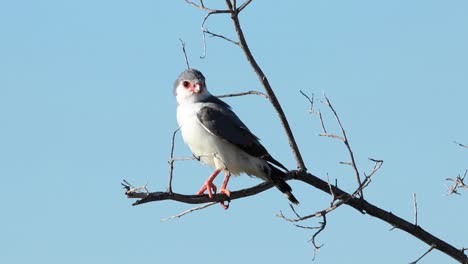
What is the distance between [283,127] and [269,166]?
1205mm

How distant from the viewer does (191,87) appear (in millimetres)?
8367

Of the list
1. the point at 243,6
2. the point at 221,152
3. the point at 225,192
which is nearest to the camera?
the point at 243,6

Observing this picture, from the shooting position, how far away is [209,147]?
311 inches

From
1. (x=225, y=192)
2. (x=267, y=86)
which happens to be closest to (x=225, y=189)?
(x=225, y=192)

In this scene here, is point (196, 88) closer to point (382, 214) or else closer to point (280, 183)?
point (280, 183)

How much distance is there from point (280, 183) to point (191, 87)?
145 cm

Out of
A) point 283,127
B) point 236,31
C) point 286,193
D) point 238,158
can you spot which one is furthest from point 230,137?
point 236,31

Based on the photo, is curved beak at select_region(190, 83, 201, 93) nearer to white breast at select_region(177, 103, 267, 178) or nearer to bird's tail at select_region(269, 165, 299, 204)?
white breast at select_region(177, 103, 267, 178)

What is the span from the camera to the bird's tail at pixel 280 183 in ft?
24.4

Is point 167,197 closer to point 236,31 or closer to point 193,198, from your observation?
point 193,198

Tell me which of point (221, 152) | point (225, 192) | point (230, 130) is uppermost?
point (230, 130)

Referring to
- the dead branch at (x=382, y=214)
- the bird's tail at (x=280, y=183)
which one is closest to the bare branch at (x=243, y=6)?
the dead branch at (x=382, y=214)

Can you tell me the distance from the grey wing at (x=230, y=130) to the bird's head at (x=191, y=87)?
32 cm

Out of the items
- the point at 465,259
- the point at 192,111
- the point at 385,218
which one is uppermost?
the point at 192,111
